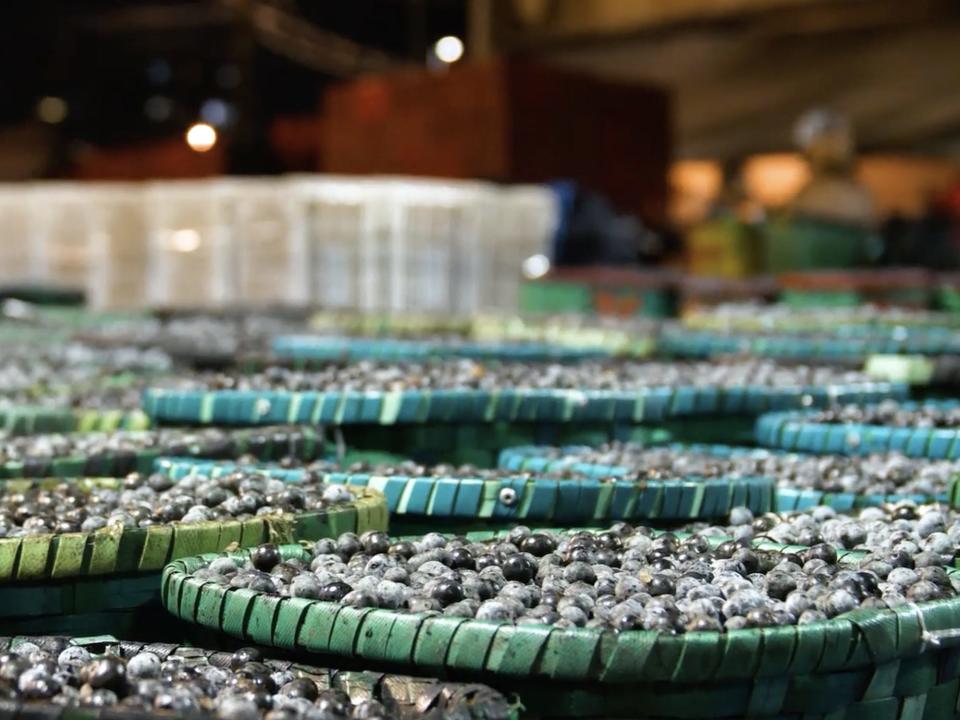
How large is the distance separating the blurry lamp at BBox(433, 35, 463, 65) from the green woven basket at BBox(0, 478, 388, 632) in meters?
18.1

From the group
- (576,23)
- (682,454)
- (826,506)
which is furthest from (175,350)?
(576,23)

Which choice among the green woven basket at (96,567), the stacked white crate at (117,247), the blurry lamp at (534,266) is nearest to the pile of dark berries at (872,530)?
the green woven basket at (96,567)

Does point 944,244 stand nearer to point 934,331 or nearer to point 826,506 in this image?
point 934,331

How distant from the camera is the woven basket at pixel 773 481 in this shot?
133 inches

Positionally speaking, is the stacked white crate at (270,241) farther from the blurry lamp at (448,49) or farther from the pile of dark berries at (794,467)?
the blurry lamp at (448,49)

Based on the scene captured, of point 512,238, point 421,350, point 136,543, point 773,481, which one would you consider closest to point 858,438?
point 773,481

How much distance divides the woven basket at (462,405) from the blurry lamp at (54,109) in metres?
17.7

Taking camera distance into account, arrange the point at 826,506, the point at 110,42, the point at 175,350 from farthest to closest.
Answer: the point at 110,42 < the point at 175,350 < the point at 826,506

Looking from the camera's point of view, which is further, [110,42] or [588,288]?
[110,42]

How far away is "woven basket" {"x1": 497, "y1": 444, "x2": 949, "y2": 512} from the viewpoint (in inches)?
133

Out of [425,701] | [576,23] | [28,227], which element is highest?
[576,23]

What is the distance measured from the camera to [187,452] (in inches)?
149

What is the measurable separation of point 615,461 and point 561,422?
525mm

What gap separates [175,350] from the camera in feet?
21.9
